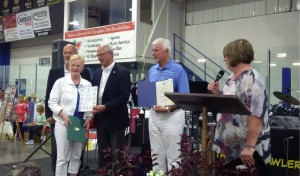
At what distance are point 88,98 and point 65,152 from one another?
0.57 meters

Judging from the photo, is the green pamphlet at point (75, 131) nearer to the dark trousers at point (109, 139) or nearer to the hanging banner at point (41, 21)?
the dark trousers at point (109, 139)

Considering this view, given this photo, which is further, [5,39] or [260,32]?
[5,39]

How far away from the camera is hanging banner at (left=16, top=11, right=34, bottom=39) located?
1260 centimetres

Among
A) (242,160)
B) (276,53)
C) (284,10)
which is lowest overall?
(242,160)

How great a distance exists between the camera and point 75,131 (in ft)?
9.66

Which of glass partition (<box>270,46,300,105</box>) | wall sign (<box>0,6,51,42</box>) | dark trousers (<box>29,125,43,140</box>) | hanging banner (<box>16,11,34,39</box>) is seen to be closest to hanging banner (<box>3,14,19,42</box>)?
wall sign (<box>0,6,51,42</box>)

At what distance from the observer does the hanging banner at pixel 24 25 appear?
12.6 metres

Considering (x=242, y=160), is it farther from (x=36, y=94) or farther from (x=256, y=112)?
(x=36, y=94)

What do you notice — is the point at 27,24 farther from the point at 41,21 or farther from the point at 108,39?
the point at 108,39

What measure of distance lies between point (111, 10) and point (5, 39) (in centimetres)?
657

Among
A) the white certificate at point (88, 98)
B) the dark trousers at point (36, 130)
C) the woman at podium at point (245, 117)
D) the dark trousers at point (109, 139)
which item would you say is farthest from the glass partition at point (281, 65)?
the dark trousers at point (36, 130)

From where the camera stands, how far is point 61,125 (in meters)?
2.99

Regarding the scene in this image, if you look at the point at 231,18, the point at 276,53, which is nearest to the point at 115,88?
the point at 276,53

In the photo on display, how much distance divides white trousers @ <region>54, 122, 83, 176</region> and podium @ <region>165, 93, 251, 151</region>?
143cm
